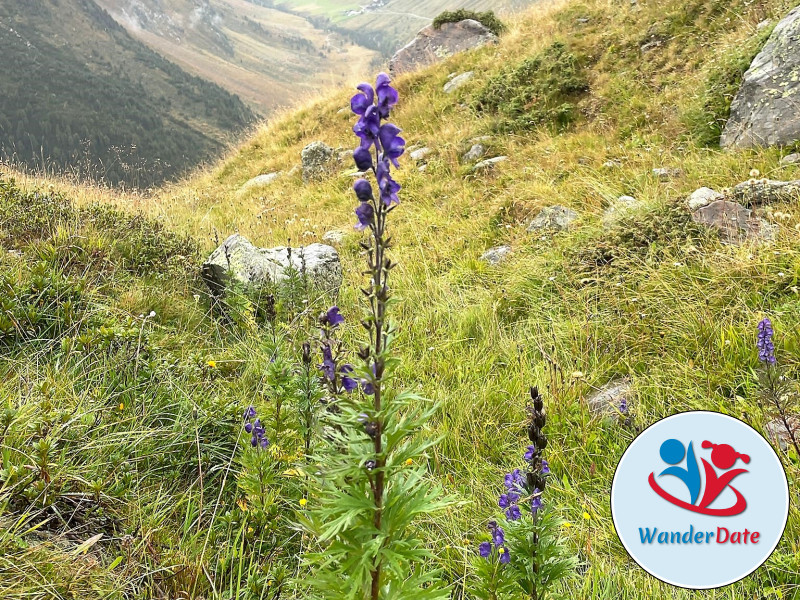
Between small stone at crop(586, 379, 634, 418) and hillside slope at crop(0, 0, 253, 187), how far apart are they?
173 feet

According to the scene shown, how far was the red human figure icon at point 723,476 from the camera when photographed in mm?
1651

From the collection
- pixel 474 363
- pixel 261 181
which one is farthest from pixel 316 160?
pixel 474 363

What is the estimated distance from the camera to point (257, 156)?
43.2 feet

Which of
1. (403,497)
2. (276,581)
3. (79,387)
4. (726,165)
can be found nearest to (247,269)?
(79,387)

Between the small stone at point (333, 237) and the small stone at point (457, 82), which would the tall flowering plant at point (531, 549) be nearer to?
the small stone at point (333, 237)

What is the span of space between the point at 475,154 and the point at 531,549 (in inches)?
286

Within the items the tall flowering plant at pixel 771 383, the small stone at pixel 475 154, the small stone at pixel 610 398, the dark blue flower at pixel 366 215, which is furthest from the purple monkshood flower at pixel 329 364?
the small stone at pixel 475 154

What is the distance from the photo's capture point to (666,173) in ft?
17.0

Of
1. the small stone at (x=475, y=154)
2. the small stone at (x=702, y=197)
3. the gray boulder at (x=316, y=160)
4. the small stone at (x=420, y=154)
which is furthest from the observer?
the gray boulder at (x=316, y=160)

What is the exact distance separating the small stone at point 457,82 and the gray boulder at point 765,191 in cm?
771

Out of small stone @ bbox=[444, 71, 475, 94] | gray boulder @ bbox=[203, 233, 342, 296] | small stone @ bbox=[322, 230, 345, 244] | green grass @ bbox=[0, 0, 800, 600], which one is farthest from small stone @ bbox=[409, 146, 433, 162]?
gray boulder @ bbox=[203, 233, 342, 296]

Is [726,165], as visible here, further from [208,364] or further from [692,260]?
[208,364]

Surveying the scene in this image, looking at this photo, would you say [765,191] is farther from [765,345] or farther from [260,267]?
[260,267]

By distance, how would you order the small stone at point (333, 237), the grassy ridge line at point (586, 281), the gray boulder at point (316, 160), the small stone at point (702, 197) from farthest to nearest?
1. the gray boulder at point (316, 160)
2. the small stone at point (333, 237)
3. the small stone at point (702, 197)
4. the grassy ridge line at point (586, 281)
